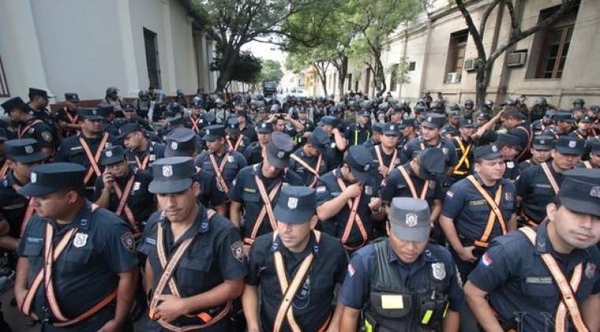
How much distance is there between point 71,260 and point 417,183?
150 inches

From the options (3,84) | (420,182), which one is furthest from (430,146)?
(3,84)

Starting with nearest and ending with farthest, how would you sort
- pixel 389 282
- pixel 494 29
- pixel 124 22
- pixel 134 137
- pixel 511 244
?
pixel 389 282 < pixel 511 244 < pixel 134 137 < pixel 124 22 < pixel 494 29

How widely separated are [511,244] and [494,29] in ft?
59.2

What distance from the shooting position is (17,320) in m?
3.99

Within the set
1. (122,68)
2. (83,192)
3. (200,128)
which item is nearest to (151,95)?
(122,68)

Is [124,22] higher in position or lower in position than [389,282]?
higher

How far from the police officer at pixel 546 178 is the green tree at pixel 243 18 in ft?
56.9

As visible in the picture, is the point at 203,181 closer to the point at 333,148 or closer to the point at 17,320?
the point at 17,320

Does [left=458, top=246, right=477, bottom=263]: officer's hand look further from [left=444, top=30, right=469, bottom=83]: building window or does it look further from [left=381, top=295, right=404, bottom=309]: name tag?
[left=444, top=30, right=469, bottom=83]: building window

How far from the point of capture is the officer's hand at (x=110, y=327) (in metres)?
2.57

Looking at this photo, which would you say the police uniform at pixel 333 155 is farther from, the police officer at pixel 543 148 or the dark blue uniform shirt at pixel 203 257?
the dark blue uniform shirt at pixel 203 257

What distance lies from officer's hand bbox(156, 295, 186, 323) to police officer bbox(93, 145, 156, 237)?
1.95 meters

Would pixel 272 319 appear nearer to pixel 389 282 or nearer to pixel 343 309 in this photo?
pixel 343 309

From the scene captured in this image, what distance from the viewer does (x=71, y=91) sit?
10148mm
